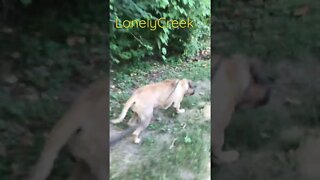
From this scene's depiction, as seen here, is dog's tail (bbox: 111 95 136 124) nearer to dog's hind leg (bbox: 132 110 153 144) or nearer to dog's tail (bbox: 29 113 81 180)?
dog's hind leg (bbox: 132 110 153 144)

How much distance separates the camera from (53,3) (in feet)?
8.21

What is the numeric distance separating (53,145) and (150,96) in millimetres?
475

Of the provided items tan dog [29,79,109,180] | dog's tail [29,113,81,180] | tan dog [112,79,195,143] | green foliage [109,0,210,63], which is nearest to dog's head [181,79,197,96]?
tan dog [112,79,195,143]

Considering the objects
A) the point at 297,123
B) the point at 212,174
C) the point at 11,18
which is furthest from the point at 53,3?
the point at 297,123

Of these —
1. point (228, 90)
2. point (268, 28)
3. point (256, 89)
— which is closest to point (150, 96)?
point (228, 90)

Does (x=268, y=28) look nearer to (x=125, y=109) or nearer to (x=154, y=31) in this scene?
(x=154, y=31)

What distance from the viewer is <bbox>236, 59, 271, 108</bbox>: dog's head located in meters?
2.58

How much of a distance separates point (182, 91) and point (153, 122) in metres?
0.19

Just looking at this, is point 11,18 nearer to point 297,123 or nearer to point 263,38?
point 263,38

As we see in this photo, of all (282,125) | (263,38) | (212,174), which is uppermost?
(263,38)

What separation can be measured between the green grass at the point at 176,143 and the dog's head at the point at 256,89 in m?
0.18

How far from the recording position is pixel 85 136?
A: 8.28 ft

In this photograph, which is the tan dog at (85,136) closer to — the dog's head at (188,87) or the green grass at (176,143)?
the green grass at (176,143)

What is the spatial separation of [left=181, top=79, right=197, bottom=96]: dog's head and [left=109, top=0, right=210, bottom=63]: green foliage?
0.42 feet
